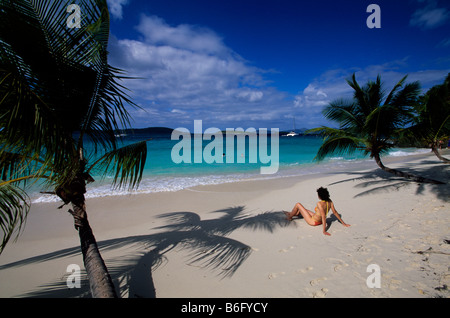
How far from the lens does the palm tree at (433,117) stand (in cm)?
622

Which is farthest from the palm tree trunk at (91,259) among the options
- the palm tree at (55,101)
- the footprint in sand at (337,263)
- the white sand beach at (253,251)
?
the footprint in sand at (337,263)

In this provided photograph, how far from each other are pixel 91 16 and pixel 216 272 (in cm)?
435

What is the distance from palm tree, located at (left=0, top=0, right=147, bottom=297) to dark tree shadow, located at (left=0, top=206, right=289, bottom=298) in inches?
39.8

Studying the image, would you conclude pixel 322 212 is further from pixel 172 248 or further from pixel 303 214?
Answer: pixel 172 248

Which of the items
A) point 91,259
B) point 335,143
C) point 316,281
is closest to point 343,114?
point 335,143

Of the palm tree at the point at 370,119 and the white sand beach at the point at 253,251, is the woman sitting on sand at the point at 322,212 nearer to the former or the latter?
the white sand beach at the point at 253,251

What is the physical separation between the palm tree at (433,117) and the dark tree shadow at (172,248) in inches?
228

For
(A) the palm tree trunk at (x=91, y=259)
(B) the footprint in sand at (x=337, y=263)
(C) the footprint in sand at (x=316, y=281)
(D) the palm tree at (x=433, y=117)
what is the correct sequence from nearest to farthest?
1. (A) the palm tree trunk at (x=91, y=259)
2. (C) the footprint in sand at (x=316, y=281)
3. (B) the footprint in sand at (x=337, y=263)
4. (D) the palm tree at (x=433, y=117)

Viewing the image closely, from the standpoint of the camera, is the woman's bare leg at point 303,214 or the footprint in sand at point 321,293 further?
the woman's bare leg at point 303,214

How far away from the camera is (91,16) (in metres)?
2.80

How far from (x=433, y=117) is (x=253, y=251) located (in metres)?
7.30

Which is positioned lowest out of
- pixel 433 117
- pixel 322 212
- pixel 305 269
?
pixel 305 269

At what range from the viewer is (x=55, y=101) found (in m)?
2.63
